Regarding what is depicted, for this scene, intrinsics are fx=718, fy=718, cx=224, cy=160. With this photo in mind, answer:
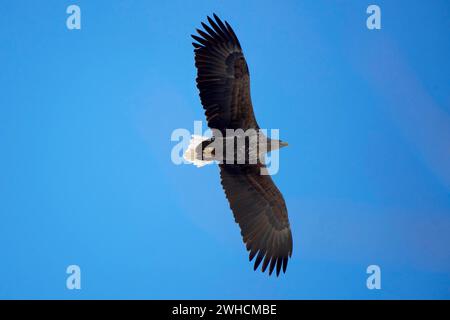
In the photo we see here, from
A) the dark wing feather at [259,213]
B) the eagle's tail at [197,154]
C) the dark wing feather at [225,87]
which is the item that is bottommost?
the dark wing feather at [259,213]

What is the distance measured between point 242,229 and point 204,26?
334 centimetres

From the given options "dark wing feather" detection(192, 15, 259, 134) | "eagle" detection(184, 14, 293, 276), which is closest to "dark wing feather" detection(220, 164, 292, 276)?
"eagle" detection(184, 14, 293, 276)

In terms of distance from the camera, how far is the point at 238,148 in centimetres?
1147

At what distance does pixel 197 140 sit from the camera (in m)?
11.8

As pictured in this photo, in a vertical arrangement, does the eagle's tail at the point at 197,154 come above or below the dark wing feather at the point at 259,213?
Answer: above

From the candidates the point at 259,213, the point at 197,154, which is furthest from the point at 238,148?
the point at 259,213

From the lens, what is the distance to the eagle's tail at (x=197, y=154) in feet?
38.2

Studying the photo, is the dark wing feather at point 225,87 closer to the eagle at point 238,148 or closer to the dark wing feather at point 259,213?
the eagle at point 238,148

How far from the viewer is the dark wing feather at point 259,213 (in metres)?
11.7

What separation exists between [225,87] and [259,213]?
216cm

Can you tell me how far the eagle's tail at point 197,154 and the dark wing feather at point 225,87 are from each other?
49cm

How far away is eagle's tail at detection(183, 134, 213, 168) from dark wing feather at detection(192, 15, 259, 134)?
488 mm

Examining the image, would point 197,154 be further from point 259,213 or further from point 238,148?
point 259,213

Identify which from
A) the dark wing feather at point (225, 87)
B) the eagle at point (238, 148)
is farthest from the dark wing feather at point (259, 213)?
the dark wing feather at point (225, 87)
